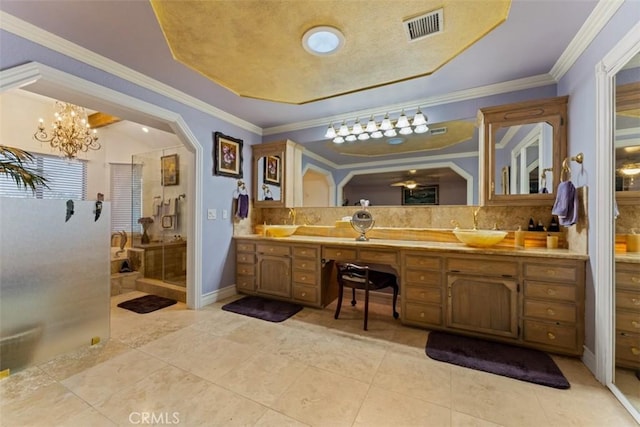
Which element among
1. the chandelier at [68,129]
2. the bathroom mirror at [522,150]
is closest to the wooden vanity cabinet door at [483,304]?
the bathroom mirror at [522,150]

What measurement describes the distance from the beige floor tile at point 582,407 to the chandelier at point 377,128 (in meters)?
2.53

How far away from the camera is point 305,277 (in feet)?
9.75

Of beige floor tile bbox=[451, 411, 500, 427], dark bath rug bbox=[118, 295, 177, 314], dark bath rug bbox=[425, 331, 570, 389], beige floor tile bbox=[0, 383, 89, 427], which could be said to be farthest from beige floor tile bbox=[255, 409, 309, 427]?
dark bath rug bbox=[118, 295, 177, 314]

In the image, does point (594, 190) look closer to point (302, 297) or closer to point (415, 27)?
point (415, 27)

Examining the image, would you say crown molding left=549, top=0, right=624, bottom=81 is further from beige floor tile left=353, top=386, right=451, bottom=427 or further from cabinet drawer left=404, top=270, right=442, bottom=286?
beige floor tile left=353, top=386, right=451, bottom=427

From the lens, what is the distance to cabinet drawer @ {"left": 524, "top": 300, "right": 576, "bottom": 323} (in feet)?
6.21

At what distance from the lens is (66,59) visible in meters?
1.94

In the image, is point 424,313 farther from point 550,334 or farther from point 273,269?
point 273,269

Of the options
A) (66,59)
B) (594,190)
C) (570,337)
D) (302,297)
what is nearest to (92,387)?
(302,297)

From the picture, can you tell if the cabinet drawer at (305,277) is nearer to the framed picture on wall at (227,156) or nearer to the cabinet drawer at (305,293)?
the cabinet drawer at (305,293)

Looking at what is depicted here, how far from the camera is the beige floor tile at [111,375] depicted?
1.57 metres

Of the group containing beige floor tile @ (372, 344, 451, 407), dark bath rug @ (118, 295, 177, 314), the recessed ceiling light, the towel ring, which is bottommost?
dark bath rug @ (118, 295, 177, 314)

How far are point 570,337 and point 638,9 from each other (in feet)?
7.12

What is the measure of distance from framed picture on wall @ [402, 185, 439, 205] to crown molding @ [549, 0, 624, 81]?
1420 mm
